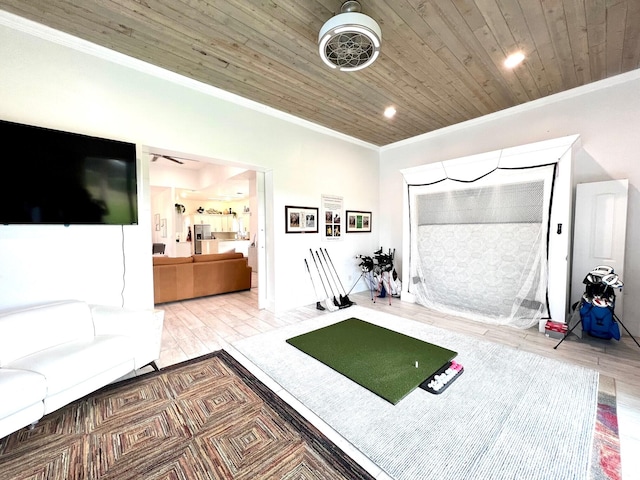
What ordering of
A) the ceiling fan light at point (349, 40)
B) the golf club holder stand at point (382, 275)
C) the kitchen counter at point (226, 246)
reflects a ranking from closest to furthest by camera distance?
1. the ceiling fan light at point (349, 40)
2. the golf club holder stand at point (382, 275)
3. the kitchen counter at point (226, 246)

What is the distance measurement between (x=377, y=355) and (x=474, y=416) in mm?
1047

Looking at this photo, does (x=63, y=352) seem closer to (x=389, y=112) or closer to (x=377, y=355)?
(x=377, y=355)

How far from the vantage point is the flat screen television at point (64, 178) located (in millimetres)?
2184

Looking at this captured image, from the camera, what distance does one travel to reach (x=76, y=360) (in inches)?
74.2

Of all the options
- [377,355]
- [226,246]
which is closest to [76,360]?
[377,355]

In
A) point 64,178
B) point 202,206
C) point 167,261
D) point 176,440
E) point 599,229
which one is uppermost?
point 202,206

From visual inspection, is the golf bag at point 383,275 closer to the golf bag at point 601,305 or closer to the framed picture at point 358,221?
the framed picture at point 358,221

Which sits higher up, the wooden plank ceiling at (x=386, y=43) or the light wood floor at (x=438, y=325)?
the wooden plank ceiling at (x=386, y=43)

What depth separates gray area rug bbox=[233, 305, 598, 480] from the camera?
1.50 meters

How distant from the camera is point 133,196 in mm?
2803

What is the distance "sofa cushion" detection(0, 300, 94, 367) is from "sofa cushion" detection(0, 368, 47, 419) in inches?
9.5

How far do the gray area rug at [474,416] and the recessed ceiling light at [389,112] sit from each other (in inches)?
140

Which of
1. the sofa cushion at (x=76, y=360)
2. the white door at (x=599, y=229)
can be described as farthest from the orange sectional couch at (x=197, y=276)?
the white door at (x=599, y=229)

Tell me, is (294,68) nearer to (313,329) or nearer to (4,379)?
(313,329)
